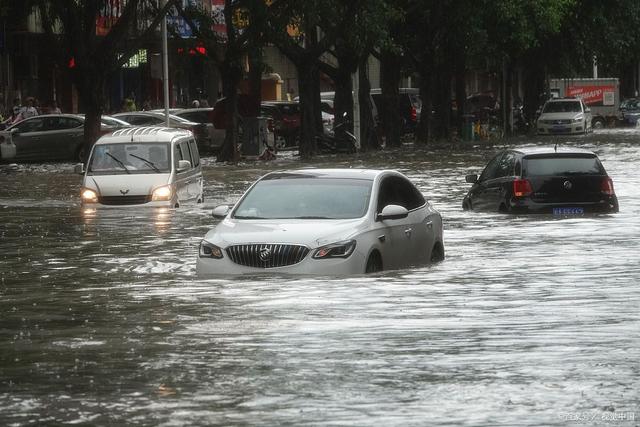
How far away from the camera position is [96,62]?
137ft

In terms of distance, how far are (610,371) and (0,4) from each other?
36.8m

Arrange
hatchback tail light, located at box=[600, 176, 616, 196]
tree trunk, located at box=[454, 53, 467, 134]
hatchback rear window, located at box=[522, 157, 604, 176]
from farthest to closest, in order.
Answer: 1. tree trunk, located at box=[454, 53, 467, 134]
2. hatchback tail light, located at box=[600, 176, 616, 196]
3. hatchback rear window, located at box=[522, 157, 604, 176]

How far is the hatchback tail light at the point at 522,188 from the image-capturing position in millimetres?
27173

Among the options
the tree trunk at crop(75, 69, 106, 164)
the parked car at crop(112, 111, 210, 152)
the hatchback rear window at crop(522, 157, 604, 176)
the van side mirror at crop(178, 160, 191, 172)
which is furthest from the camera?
the parked car at crop(112, 111, 210, 152)

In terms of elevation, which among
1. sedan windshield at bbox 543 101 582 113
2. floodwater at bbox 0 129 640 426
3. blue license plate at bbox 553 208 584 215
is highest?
sedan windshield at bbox 543 101 582 113

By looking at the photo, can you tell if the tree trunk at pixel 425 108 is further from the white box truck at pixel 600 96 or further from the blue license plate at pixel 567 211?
the blue license plate at pixel 567 211

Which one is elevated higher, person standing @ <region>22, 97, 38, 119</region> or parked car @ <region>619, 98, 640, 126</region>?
person standing @ <region>22, 97, 38, 119</region>

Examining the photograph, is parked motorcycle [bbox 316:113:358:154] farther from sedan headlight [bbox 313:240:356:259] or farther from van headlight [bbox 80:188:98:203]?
sedan headlight [bbox 313:240:356:259]

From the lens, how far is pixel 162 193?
29.7 m

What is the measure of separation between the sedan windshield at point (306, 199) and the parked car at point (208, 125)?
124 feet

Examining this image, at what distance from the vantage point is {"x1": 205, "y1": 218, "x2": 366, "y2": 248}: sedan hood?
1666 cm

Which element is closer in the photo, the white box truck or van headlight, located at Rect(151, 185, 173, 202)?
van headlight, located at Rect(151, 185, 173, 202)

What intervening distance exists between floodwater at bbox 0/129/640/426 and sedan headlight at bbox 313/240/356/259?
0.37 meters

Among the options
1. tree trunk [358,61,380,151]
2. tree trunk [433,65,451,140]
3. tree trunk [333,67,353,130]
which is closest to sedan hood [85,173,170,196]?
tree trunk [333,67,353,130]
